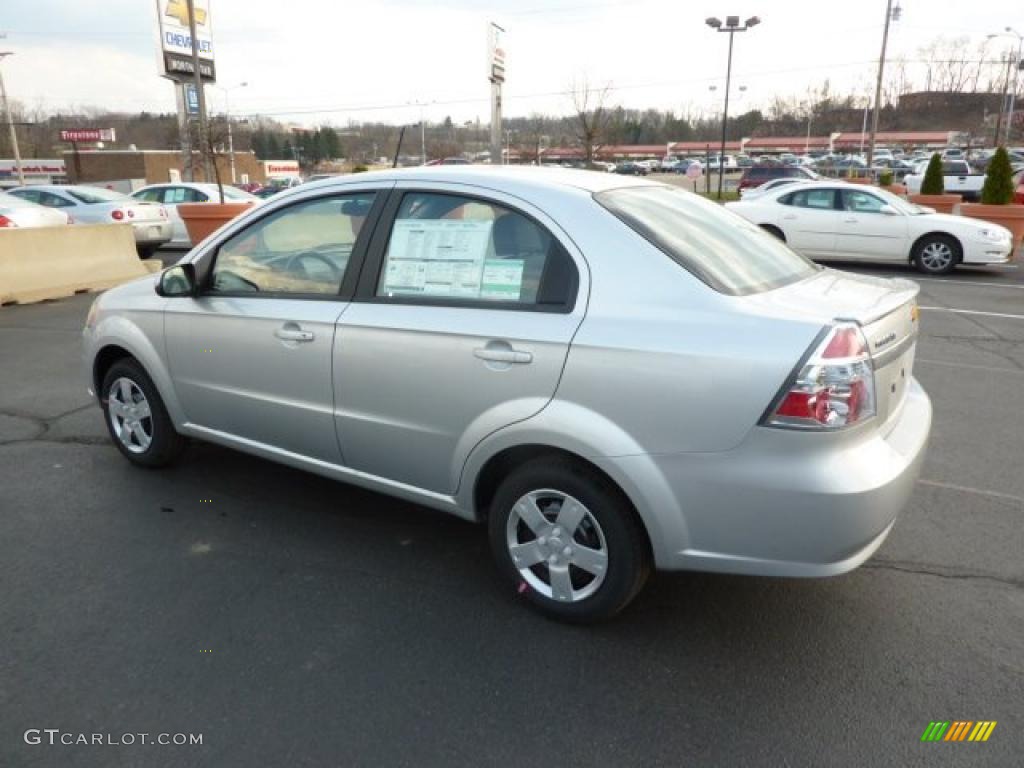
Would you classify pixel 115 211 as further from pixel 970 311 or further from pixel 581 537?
pixel 581 537

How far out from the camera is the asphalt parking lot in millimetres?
2430

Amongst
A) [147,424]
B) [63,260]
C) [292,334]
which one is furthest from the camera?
[63,260]

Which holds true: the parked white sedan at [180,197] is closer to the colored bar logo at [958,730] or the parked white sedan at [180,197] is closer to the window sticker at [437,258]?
the window sticker at [437,258]

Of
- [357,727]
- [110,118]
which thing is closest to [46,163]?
[110,118]

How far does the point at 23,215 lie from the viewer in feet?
38.2

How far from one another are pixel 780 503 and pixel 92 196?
1664 cm

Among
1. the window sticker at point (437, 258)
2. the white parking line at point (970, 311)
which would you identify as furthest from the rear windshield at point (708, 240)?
the white parking line at point (970, 311)

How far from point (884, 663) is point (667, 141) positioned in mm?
128008

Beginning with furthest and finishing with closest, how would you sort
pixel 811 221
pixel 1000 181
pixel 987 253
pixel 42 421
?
pixel 1000 181 → pixel 811 221 → pixel 987 253 → pixel 42 421

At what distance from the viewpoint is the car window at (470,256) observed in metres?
2.93

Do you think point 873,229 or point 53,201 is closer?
point 873,229

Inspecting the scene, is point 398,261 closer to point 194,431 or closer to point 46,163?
point 194,431

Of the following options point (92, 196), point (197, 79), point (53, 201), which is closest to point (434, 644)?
point (92, 196)

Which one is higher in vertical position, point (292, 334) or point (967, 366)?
point (292, 334)
